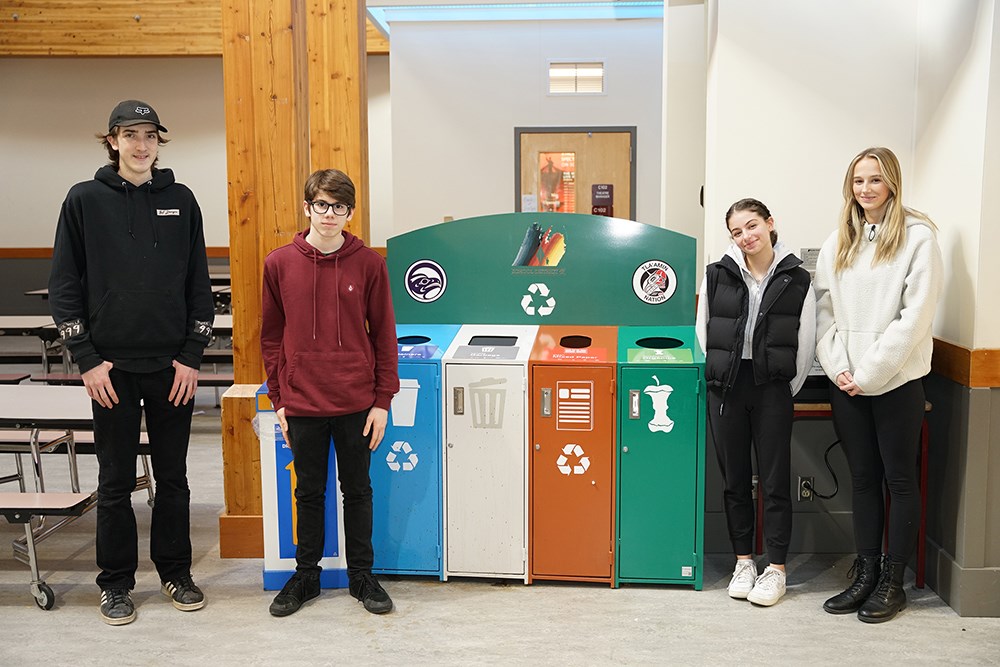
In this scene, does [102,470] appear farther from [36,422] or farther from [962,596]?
[962,596]

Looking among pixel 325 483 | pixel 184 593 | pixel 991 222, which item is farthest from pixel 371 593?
pixel 991 222

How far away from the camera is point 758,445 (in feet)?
11.4

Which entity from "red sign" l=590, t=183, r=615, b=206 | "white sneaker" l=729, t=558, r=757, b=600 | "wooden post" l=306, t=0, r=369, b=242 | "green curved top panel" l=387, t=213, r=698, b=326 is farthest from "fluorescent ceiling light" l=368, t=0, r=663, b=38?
"white sneaker" l=729, t=558, r=757, b=600

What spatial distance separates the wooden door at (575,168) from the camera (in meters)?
9.66

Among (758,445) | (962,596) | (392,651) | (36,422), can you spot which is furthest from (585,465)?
(36,422)

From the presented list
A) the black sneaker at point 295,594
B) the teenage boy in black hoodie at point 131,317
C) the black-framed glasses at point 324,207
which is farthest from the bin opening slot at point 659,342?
the teenage boy in black hoodie at point 131,317

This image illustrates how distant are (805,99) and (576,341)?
1.39 m

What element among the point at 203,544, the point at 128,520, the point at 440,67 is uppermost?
the point at 440,67

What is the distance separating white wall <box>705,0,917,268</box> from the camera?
12.8 feet

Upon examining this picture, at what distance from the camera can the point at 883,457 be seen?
3359mm

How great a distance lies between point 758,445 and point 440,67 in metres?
6.94

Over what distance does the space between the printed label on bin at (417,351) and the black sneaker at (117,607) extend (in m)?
1.30

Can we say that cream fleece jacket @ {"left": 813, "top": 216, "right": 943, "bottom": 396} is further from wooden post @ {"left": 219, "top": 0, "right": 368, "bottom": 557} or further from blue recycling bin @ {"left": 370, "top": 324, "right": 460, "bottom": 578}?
wooden post @ {"left": 219, "top": 0, "right": 368, "bottom": 557}

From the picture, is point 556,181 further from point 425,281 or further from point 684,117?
point 425,281
